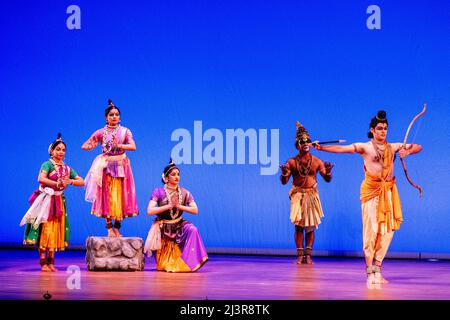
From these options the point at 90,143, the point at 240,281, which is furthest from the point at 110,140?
the point at 240,281

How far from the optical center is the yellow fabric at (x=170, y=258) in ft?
25.6

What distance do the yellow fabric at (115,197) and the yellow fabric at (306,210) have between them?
6.02 ft

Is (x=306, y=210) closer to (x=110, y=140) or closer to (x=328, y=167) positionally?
(x=328, y=167)

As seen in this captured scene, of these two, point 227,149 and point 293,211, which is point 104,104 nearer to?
point 227,149

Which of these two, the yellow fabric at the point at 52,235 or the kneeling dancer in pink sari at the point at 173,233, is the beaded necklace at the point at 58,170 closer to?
the yellow fabric at the point at 52,235

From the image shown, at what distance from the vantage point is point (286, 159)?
9688 millimetres

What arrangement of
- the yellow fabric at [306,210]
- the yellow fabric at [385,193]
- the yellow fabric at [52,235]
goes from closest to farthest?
the yellow fabric at [385,193], the yellow fabric at [52,235], the yellow fabric at [306,210]

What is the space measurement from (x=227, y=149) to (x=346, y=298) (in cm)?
417

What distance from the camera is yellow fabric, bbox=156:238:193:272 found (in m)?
7.81

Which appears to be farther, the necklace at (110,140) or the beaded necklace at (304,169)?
the beaded necklace at (304,169)

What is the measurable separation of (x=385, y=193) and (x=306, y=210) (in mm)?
2254

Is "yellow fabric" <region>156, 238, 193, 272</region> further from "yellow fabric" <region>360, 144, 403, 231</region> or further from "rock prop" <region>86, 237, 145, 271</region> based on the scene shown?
"yellow fabric" <region>360, 144, 403, 231</region>

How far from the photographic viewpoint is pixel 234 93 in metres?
9.72

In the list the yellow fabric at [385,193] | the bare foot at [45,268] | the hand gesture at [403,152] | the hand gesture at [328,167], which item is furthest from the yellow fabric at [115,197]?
the hand gesture at [403,152]
